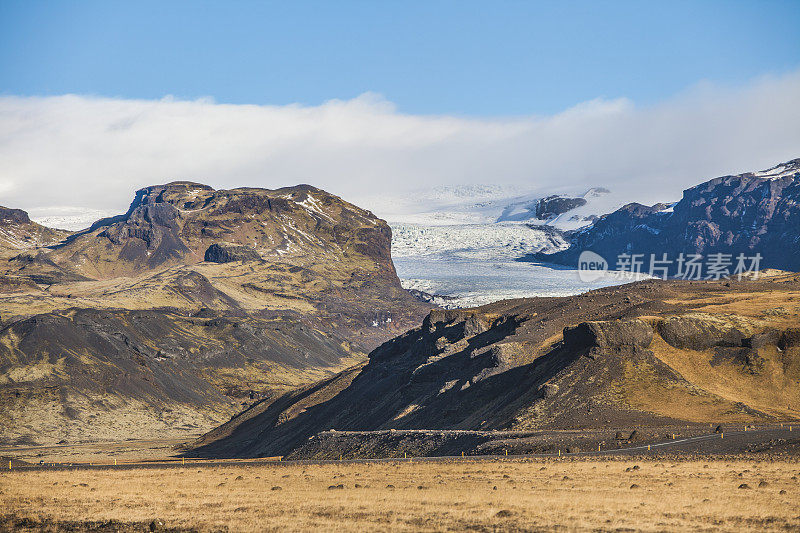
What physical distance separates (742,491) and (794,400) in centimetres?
4106

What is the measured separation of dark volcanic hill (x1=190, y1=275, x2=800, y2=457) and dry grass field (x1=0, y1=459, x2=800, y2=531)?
2092cm

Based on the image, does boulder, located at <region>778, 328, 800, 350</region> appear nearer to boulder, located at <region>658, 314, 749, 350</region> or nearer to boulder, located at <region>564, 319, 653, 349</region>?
boulder, located at <region>658, 314, 749, 350</region>

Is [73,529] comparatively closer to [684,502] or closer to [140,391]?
[684,502]

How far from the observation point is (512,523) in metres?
39.1

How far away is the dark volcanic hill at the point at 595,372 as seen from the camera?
263 feet

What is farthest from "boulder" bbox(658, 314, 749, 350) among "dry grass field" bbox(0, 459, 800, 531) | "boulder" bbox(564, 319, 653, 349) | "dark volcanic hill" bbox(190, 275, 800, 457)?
"dry grass field" bbox(0, 459, 800, 531)

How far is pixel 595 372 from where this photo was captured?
280ft

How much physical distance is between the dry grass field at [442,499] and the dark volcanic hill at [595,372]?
20922 millimetres

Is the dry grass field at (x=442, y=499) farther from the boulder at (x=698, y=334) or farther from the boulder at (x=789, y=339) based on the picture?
the boulder at (x=789, y=339)

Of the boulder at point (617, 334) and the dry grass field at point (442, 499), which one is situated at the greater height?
the boulder at point (617, 334)

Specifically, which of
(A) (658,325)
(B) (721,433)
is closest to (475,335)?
(A) (658,325)

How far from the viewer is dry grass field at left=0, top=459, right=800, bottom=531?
39625 millimetres

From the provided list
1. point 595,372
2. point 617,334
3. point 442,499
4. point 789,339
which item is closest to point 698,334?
point 789,339

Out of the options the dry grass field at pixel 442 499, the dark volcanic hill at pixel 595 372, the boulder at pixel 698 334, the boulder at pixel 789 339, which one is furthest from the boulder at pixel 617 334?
the dry grass field at pixel 442 499
